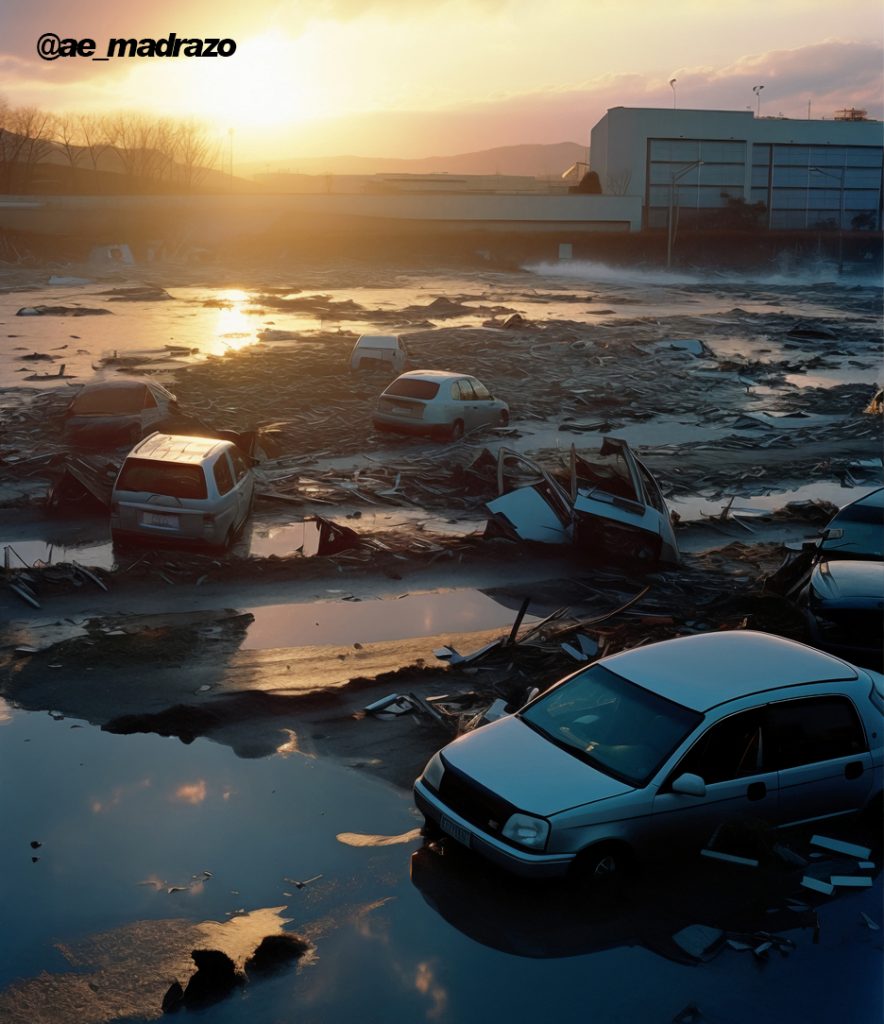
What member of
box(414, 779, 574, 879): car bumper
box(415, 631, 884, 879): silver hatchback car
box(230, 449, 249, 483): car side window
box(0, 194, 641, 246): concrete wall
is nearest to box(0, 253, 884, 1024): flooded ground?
box(414, 779, 574, 879): car bumper

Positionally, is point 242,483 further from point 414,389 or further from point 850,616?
point 850,616

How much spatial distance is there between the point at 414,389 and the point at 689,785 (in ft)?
53.5

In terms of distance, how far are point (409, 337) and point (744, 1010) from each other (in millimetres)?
34882

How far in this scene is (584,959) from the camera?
6809 mm

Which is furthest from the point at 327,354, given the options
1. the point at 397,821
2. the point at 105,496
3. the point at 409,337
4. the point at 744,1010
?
the point at 744,1010

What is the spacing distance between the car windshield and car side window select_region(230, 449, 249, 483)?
26.8 feet

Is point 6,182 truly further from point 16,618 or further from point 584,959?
point 584,959

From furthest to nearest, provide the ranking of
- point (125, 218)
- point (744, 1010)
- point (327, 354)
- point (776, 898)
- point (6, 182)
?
point (6, 182), point (125, 218), point (327, 354), point (776, 898), point (744, 1010)

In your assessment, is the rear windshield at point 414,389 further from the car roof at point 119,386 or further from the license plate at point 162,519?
the license plate at point 162,519

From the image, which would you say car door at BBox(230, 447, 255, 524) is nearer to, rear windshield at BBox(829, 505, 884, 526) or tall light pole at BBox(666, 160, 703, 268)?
rear windshield at BBox(829, 505, 884, 526)

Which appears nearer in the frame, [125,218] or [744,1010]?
[744,1010]

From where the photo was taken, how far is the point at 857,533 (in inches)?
559

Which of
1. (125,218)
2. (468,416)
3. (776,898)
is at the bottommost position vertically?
(776,898)

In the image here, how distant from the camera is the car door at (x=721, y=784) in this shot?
7.64 meters
